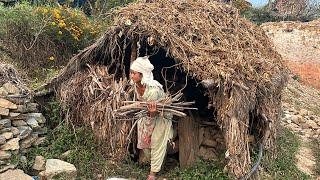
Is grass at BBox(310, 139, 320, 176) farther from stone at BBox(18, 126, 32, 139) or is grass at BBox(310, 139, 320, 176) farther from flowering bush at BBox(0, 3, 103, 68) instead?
flowering bush at BBox(0, 3, 103, 68)

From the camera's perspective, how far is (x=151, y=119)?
5.61 meters

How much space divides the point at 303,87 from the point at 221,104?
1123 cm

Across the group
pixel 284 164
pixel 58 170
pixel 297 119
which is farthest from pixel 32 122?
pixel 297 119

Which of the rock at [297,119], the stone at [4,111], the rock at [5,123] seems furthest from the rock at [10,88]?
the rock at [297,119]

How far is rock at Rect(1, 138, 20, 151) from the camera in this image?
18.4 feet

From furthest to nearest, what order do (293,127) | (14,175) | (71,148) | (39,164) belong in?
(293,127) < (71,148) < (39,164) < (14,175)

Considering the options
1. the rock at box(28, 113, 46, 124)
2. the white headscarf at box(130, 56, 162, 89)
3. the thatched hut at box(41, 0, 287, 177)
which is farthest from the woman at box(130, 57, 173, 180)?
the rock at box(28, 113, 46, 124)

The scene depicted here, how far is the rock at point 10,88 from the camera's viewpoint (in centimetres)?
605

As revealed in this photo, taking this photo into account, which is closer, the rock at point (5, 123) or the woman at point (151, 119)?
the woman at point (151, 119)

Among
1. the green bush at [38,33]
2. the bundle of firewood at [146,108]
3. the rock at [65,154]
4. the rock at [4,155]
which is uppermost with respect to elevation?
the green bush at [38,33]

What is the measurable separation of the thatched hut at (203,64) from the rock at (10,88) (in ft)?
2.55

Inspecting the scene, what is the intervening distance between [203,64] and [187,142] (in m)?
1.44

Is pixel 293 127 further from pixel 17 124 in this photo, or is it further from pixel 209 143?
pixel 17 124

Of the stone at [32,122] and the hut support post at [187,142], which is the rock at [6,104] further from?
the hut support post at [187,142]
